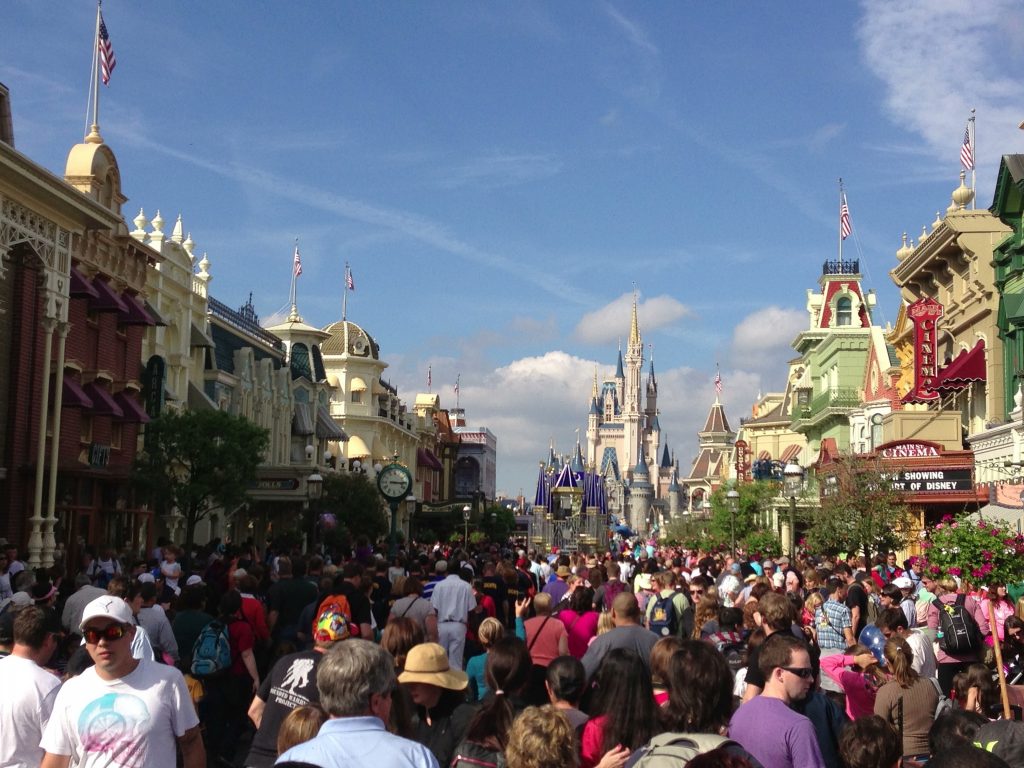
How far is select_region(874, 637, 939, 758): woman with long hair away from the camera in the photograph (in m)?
8.39

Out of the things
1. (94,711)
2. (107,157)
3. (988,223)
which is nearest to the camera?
(94,711)

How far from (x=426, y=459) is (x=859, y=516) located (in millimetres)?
59030

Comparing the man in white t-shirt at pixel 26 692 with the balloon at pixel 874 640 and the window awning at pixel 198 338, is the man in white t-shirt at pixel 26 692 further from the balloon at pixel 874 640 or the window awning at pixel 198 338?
the window awning at pixel 198 338

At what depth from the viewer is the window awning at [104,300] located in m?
31.4

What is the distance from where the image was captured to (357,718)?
16.4ft

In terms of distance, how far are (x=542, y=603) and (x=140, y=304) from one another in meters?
26.0

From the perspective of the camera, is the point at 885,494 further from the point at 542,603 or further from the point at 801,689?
the point at 801,689

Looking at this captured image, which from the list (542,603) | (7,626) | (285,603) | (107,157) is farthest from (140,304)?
(7,626)

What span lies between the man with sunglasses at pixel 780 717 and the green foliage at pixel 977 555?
9.70 meters

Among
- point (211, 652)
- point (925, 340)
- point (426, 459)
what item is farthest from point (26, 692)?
point (426, 459)

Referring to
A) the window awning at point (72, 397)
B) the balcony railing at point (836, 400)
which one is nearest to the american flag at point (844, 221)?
the balcony railing at point (836, 400)

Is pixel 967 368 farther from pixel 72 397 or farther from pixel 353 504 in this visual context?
pixel 72 397

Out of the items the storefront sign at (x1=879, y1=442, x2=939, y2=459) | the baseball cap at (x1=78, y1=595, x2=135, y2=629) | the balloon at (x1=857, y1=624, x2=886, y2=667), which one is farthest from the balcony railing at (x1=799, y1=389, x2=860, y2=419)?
the baseball cap at (x1=78, y1=595, x2=135, y2=629)

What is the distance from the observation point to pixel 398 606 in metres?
12.1
